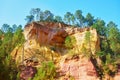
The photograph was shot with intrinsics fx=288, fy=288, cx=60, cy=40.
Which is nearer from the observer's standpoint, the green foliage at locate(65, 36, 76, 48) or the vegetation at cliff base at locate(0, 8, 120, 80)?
the vegetation at cliff base at locate(0, 8, 120, 80)

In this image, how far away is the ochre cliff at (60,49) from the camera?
41.1m

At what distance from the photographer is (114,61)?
4209cm

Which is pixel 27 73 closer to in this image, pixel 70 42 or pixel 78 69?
pixel 78 69

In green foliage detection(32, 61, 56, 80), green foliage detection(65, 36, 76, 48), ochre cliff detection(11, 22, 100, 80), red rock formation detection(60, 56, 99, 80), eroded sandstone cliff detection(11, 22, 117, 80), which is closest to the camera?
green foliage detection(32, 61, 56, 80)

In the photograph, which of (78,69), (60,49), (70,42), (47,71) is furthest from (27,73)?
(60,49)

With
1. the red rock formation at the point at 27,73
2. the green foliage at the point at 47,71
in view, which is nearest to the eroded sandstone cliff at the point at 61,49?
the red rock formation at the point at 27,73

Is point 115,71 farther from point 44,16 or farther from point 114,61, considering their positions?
point 44,16

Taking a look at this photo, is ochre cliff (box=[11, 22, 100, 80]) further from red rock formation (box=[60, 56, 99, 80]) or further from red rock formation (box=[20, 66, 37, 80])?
red rock formation (box=[20, 66, 37, 80])

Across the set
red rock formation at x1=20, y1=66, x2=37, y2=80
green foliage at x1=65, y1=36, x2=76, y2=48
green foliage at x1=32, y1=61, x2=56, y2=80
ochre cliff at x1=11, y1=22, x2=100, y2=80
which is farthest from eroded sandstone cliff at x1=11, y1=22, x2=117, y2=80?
green foliage at x1=32, y1=61, x2=56, y2=80

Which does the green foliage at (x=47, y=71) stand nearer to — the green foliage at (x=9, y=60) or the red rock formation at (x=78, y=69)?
the red rock formation at (x=78, y=69)

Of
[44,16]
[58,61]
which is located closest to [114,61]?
[58,61]

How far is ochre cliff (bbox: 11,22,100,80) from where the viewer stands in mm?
41125

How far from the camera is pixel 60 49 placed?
4975cm

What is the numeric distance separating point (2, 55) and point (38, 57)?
8747 millimetres
